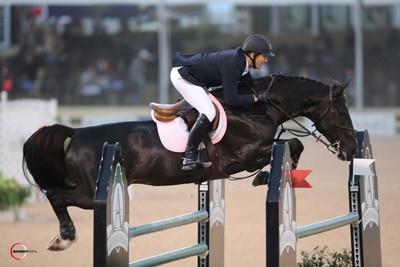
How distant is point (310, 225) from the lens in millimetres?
7320

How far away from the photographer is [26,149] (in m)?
7.65

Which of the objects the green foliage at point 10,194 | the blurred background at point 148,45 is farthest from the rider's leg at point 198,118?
the blurred background at point 148,45

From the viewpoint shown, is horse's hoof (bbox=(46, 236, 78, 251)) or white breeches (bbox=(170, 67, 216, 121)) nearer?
horse's hoof (bbox=(46, 236, 78, 251))

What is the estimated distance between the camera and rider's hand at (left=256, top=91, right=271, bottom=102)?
7.92 meters

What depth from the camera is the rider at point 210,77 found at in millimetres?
7648

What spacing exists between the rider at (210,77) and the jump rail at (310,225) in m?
0.83

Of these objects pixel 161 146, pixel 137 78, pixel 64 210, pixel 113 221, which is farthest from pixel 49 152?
pixel 137 78

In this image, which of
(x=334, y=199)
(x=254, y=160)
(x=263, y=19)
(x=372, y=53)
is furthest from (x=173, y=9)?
(x=254, y=160)

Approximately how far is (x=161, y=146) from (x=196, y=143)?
0.23 metres

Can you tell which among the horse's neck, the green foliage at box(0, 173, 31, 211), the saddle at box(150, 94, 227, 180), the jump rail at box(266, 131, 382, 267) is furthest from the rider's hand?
the green foliage at box(0, 173, 31, 211)

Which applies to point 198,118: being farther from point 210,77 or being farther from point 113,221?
point 113,221

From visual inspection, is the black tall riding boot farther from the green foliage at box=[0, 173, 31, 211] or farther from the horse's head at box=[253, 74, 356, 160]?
the green foliage at box=[0, 173, 31, 211]

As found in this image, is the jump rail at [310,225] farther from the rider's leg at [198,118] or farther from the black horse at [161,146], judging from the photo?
the rider's leg at [198,118]

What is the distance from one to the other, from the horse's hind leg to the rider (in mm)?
705
